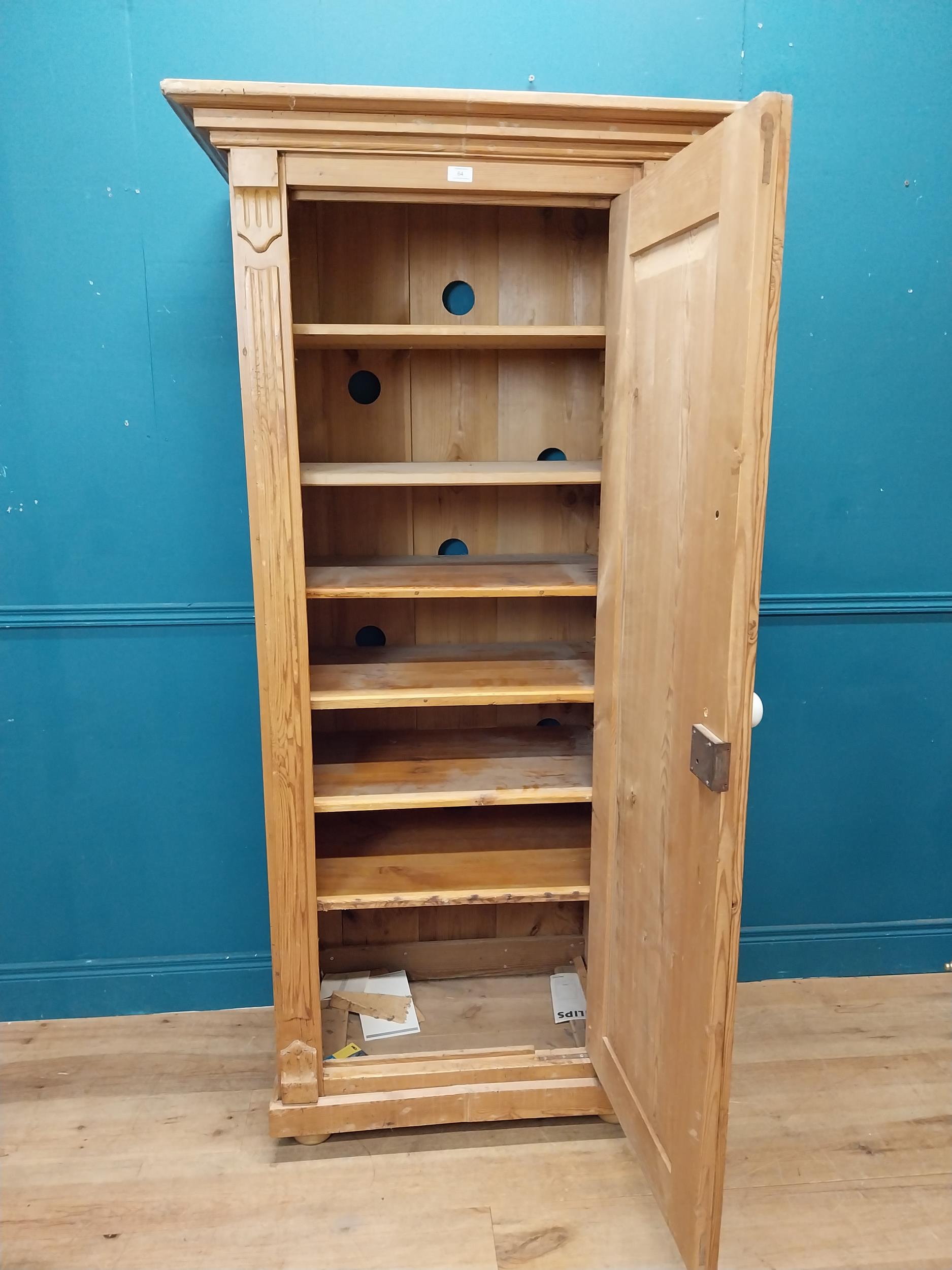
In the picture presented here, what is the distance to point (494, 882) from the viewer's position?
198cm

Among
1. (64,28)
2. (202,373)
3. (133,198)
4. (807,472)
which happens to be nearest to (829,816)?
(807,472)

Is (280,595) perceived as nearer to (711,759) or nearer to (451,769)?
(451,769)

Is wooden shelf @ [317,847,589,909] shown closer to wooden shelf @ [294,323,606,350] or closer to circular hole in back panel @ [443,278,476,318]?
wooden shelf @ [294,323,606,350]

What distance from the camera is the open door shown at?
121 cm

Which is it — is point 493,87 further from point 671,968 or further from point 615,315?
point 671,968

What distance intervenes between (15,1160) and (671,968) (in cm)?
150

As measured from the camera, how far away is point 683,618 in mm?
1428

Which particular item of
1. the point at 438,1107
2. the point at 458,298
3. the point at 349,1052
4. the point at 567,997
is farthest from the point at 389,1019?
the point at 458,298

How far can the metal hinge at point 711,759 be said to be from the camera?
4.25ft

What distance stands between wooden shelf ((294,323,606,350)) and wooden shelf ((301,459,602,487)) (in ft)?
0.83

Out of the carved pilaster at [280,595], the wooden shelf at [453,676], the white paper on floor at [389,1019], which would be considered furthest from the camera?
the white paper on floor at [389,1019]

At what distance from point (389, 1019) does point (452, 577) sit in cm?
113

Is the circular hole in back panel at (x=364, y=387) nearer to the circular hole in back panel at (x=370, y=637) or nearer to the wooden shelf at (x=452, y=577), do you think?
the wooden shelf at (x=452, y=577)

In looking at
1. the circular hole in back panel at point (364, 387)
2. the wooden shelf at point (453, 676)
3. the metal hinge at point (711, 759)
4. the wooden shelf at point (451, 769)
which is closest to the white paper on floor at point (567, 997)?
the wooden shelf at point (451, 769)
